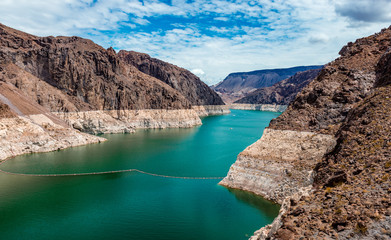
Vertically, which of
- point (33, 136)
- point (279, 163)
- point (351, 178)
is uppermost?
point (351, 178)

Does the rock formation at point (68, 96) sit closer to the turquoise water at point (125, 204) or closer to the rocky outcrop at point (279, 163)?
the turquoise water at point (125, 204)

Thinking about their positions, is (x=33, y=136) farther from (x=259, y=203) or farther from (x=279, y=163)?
(x=279, y=163)

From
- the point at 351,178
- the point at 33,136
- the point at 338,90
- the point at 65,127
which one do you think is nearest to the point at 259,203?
the point at 351,178

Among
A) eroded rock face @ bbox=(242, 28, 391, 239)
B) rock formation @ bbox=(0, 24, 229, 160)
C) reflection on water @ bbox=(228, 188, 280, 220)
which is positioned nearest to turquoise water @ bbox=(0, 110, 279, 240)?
reflection on water @ bbox=(228, 188, 280, 220)

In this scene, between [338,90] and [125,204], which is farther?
[338,90]

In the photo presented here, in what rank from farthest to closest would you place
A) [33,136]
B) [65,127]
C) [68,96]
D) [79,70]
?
[79,70] → [68,96] → [65,127] → [33,136]

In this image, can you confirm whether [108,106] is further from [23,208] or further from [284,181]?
[284,181]
